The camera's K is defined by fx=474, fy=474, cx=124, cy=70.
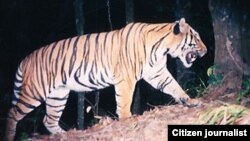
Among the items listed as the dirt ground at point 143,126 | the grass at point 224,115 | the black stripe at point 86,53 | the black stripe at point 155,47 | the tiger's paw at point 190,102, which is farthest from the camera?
the black stripe at point 86,53

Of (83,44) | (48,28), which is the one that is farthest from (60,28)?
(83,44)

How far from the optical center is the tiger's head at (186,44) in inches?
276

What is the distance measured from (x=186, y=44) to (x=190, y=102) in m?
0.86

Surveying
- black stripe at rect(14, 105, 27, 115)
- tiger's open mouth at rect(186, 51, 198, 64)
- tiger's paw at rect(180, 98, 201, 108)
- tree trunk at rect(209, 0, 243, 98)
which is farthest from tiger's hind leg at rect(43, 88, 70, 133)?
tree trunk at rect(209, 0, 243, 98)

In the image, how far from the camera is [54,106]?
7.30 metres

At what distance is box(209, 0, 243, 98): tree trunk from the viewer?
7117 millimetres

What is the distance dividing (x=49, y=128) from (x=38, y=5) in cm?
234

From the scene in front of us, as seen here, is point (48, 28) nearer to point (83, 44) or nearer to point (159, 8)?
point (83, 44)

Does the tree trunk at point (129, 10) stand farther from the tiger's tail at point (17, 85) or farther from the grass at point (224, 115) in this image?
the grass at point (224, 115)

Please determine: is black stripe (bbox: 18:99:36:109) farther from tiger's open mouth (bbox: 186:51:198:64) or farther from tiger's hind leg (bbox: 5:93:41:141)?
tiger's open mouth (bbox: 186:51:198:64)

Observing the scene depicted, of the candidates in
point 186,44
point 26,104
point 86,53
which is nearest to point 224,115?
point 186,44

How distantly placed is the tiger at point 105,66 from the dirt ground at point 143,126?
17cm

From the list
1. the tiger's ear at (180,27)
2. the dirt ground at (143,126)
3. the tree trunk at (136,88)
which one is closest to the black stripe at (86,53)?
the tree trunk at (136,88)

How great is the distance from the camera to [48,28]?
8.20m
